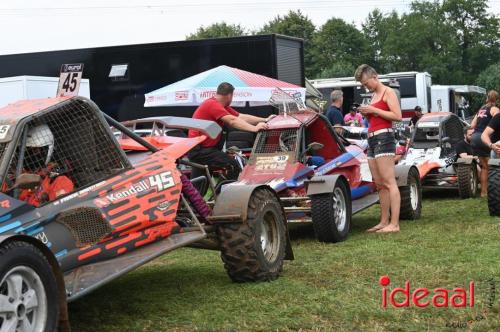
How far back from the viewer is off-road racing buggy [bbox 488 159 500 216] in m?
8.94

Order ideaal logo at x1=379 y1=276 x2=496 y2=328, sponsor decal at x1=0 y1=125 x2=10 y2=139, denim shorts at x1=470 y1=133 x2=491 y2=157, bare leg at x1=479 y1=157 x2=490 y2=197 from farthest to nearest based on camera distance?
bare leg at x1=479 y1=157 x2=490 y2=197
denim shorts at x1=470 y1=133 x2=491 y2=157
ideaal logo at x1=379 y1=276 x2=496 y2=328
sponsor decal at x1=0 y1=125 x2=10 y2=139

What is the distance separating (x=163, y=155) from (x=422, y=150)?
24.8 feet

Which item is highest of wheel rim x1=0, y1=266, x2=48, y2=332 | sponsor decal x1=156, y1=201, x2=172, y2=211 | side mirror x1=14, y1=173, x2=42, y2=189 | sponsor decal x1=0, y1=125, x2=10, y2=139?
sponsor decal x1=0, y1=125, x2=10, y2=139

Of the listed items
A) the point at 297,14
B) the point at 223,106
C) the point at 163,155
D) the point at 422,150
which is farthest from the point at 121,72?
the point at 297,14

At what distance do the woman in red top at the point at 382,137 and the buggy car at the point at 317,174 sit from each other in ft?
1.24

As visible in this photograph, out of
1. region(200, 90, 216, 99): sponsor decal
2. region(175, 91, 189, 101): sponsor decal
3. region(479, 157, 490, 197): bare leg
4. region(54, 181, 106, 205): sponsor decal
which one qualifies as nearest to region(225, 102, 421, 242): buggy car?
region(479, 157, 490, 197): bare leg

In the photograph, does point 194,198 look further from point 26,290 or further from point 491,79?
point 491,79

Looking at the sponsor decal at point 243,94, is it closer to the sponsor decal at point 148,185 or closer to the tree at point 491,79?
the sponsor decal at point 148,185

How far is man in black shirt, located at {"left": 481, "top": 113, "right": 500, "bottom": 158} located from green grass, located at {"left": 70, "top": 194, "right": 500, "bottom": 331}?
5.01 feet

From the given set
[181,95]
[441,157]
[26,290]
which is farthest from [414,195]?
[26,290]

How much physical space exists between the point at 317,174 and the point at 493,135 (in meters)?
2.85

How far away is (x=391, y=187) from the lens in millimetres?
8734

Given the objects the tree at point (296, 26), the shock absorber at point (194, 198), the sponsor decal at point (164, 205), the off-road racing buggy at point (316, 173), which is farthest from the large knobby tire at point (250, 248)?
the tree at point (296, 26)

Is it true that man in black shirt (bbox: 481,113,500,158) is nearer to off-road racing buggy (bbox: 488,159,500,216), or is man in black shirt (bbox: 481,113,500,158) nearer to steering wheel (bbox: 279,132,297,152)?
off-road racing buggy (bbox: 488,159,500,216)
